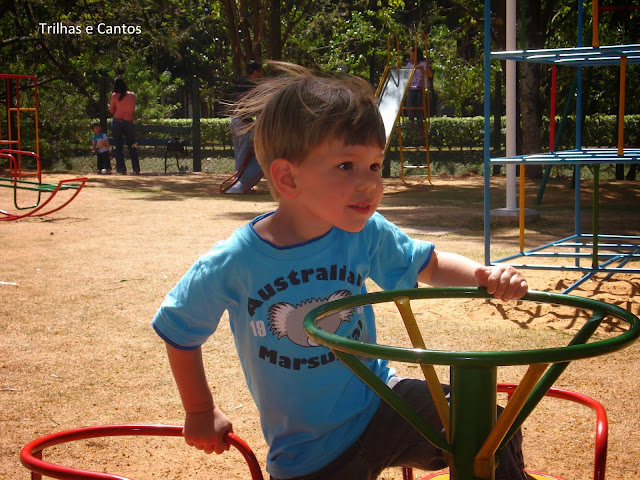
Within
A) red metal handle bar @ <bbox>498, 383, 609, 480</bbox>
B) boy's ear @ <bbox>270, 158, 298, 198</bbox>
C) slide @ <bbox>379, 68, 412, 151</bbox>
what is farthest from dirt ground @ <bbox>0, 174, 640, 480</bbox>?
slide @ <bbox>379, 68, 412, 151</bbox>

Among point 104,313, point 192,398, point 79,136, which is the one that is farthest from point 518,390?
point 79,136

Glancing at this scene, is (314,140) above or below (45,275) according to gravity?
above

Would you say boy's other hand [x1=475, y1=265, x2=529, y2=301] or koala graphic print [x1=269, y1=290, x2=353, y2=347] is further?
koala graphic print [x1=269, y1=290, x2=353, y2=347]

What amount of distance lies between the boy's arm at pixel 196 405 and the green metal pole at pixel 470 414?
0.76 metres

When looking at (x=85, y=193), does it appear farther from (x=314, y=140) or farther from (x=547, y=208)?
(x=314, y=140)

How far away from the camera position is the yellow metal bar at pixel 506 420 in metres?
0.89

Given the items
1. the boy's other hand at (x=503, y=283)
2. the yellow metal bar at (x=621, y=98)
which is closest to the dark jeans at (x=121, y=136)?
the yellow metal bar at (x=621, y=98)

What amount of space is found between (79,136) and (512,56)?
48.2 ft

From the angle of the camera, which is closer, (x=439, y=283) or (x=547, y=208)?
(x=439, y=283)

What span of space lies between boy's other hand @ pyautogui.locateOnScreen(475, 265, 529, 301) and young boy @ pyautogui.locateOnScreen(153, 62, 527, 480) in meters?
0.27

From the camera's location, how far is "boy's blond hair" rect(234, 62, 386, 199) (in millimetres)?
1568

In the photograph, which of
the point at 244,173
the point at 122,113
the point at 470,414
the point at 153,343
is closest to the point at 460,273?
the point at 470,414

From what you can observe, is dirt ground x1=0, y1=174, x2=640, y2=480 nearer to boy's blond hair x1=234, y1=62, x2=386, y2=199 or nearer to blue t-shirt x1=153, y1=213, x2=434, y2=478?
blue t-shirt x1=153, y1=213, x2=434, y2=478

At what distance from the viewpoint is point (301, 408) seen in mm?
1599
